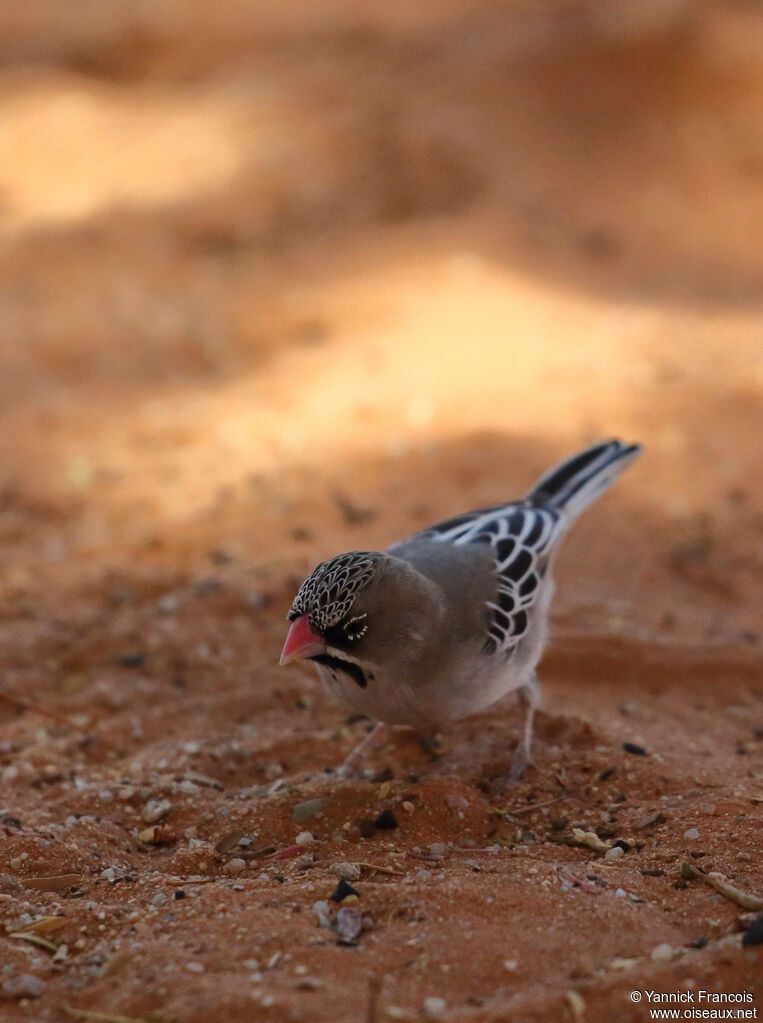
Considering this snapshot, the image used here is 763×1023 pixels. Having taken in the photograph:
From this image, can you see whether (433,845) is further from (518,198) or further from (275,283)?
(518,198)

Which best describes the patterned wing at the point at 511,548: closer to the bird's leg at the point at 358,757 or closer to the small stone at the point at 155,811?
the bird's leg at the point at 358,757

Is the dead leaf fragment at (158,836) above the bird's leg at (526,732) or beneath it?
beneath

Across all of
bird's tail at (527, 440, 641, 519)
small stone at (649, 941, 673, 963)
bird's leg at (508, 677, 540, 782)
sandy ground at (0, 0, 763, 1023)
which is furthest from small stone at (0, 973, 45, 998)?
bird's tail at (527, 440, 641, 519)

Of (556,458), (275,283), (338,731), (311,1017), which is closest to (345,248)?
(275,283)

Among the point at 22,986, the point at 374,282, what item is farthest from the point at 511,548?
Answer: the point at 374,282

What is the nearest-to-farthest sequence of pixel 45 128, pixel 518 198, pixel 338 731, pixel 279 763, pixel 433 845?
pixel 433 845
pixel 279 763
pixel 338 731
pixel 518 198
pixel 45 128

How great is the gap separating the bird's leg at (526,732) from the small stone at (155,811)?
1.36 m

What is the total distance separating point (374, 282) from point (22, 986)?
8.48 meters

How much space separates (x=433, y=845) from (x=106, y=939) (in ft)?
3.98

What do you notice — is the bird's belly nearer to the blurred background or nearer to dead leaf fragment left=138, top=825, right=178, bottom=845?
dead leaf fragment left=138, top=825, right=178, bottom=845

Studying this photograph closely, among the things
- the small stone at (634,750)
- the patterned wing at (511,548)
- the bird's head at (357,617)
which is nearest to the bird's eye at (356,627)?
the bird's head at (357,617)

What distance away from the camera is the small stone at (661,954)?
117 inches

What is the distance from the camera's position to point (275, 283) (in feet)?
35.1

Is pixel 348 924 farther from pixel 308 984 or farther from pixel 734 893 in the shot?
pixel 734 893
